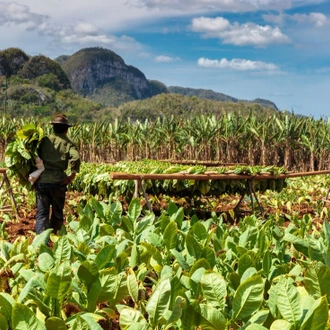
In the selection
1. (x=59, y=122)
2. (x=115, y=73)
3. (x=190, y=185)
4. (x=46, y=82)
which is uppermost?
(x=115, y=73)

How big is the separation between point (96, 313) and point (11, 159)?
16.0 feet

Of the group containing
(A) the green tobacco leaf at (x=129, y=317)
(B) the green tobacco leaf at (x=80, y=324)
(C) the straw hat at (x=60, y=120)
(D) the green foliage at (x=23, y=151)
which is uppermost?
(C) the straw hat at (x=60, y=120)

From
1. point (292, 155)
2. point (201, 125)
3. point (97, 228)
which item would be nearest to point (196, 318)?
point (97, 228)

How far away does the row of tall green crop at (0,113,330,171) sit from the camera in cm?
2619

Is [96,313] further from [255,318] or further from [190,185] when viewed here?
[190,185]

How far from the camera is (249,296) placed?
1.68 metres

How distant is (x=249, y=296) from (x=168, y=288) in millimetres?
272

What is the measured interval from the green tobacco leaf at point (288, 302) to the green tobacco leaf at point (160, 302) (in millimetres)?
345

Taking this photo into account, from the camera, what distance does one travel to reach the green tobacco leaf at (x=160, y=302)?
1.63m

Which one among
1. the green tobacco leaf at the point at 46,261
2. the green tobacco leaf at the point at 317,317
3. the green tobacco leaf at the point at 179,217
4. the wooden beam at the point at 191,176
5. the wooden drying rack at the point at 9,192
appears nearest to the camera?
the green tobacco leaf at the point at 317,317

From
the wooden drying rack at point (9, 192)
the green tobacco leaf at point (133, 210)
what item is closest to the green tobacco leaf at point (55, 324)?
the green tobacco leaf at point (133, 210)

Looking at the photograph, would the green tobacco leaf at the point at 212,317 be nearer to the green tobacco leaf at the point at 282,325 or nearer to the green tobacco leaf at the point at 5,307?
the green tobacco leaf at the point at 282,325

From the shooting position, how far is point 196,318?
64.1 inches

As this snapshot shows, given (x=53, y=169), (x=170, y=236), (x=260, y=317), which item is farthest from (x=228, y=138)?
(x=260, y=317)
